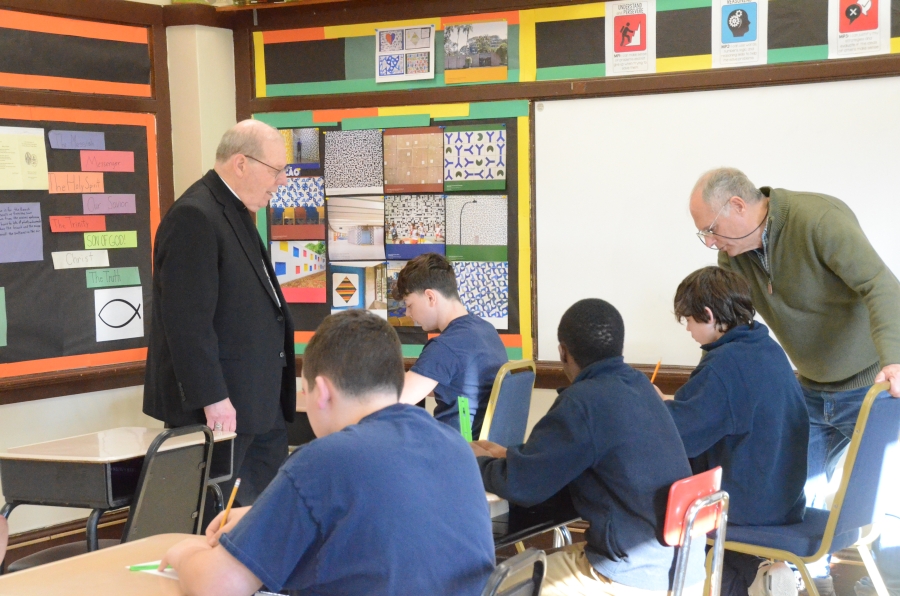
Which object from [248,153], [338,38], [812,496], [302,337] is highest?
[338,38]

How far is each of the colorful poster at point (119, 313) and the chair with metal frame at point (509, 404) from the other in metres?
2.18

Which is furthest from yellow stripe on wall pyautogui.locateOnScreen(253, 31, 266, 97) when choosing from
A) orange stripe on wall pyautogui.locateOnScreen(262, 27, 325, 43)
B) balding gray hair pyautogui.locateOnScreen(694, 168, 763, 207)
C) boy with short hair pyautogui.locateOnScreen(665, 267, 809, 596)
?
boy with short hair pyautogui.locateOnScreen(665, 267, 809, 596)

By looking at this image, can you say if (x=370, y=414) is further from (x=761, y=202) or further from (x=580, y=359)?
(x=761, y=202)

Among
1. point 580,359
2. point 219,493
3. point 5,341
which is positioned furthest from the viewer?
point 5,341

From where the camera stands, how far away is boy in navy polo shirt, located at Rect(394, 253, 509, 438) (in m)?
2.72

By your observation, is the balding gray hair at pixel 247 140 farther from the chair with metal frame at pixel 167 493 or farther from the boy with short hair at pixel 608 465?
the boy with short hair at pixel 608 465

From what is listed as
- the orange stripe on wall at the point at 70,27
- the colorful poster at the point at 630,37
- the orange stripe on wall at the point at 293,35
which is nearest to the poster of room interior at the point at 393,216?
the orange stripe on wall at the point at 293,35

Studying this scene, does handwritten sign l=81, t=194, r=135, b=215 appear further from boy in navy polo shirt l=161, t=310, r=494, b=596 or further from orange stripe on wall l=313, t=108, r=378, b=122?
boy in navy polo shirt l=161, t=310, r=494, b=596

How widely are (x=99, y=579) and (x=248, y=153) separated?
169cm

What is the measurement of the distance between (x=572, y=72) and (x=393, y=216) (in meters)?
1.08

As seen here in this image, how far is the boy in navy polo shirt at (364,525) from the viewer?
4.24ft

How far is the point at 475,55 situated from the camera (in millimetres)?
4047

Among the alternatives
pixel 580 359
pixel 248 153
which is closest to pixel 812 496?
pixel 580 359

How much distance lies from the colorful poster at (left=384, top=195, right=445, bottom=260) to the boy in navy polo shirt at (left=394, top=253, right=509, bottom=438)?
1301 millimetres
